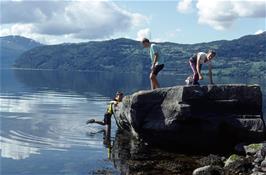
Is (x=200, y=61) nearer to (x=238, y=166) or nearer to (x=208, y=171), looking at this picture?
(x=238, y=166)

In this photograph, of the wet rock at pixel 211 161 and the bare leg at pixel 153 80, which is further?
the bare leg at pixel 153 80

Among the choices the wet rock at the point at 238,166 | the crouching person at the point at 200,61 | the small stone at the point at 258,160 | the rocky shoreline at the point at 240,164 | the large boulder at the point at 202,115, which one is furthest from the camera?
the crouching person at the point at 200,61

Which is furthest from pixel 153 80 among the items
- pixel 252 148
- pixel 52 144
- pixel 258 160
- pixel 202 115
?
pixel 258 160

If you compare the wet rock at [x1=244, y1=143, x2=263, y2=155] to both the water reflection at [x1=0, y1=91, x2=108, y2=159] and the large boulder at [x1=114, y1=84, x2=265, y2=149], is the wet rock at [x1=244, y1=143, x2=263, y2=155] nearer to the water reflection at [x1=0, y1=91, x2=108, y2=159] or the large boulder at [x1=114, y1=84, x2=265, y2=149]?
the large boulder at [x1=114, y1=84, x2=265, y2=149]

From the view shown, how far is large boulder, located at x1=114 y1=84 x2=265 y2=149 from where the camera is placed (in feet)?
91.7

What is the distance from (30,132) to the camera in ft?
117

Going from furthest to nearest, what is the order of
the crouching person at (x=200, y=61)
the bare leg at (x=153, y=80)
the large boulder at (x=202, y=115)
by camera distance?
1. the bare leg at (x=153, y=80)
2. the crouching person at (x=200, y=61)
3. the large boulder at (x=202, y=115)

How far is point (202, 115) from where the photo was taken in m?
28.3

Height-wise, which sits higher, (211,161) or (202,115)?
(202,115)

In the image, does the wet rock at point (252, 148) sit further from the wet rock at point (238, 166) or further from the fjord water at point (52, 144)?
the fjord water at point (52, 144)

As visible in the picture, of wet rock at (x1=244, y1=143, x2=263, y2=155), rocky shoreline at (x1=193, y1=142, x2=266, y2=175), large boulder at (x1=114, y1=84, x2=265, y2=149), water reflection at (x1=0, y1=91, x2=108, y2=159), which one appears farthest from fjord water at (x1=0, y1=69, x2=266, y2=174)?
wet rock at (x1=244, y1=143, x2=263, y2=155)

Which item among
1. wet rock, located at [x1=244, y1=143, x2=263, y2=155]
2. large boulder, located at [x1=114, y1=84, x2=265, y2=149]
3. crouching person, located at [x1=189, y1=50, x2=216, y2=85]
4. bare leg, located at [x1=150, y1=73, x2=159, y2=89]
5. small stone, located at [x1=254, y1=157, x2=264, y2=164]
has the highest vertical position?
crouching person, located at [x1=189, y1=50, x2=216, y2=85]

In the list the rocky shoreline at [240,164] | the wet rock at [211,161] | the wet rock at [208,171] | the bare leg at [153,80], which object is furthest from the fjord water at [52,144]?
the bare leg at [153,80]

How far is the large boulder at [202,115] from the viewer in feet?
91.7
